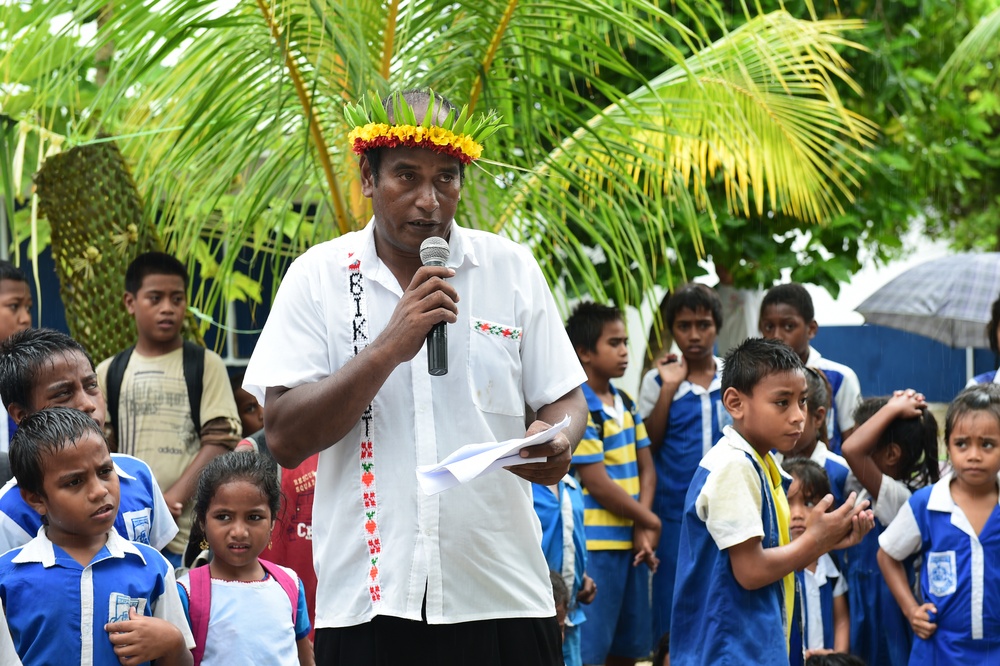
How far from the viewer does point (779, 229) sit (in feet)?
28.3

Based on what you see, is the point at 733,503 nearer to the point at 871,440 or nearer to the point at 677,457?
the point at 871,440

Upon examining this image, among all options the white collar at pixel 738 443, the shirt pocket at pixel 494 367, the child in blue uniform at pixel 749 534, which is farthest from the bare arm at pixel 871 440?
the shirt pocket at pixel 494 367

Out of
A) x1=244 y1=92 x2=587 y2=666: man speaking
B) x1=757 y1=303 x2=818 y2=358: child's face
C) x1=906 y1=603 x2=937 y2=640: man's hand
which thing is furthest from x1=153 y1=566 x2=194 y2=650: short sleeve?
x1=757 y1=303 x2=818 y2=358: child's face

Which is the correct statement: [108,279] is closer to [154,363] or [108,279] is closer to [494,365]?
[154,363]

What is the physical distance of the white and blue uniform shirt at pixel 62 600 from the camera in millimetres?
3387

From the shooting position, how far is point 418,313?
2648mm

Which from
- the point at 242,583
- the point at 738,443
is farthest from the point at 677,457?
the point at 242,583

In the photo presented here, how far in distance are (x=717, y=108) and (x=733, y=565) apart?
9.28 ft

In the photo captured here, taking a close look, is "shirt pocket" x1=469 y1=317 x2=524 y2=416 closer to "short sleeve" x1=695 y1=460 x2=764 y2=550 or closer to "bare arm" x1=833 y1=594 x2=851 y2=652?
"short sleeve" x1=695 y1=460 x2=764 y2=550

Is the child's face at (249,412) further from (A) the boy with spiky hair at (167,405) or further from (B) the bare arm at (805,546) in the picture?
(B) the bare arm at (805,546)

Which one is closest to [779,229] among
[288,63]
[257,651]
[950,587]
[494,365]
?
[950,587]

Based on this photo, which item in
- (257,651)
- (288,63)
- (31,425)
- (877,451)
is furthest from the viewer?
(877,451)

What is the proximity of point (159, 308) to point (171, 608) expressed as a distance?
6.38 feet

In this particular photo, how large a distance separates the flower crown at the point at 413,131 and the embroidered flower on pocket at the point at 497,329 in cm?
39
